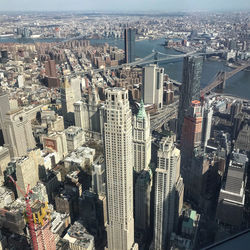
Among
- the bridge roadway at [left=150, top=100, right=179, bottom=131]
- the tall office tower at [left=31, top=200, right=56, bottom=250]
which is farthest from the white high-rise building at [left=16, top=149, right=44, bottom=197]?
the bridge roadway at [left=150, top=100, right=179, bottom=131]

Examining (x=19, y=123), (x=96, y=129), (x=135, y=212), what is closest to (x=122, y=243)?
(x=135, y=212)

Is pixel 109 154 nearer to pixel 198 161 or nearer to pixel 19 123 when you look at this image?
pixel 198 161

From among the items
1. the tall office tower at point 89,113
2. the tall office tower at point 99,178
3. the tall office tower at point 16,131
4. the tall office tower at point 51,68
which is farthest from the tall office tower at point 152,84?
the tall office tower at point 51,68

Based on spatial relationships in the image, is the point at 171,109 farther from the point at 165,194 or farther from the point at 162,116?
the point at 165,194

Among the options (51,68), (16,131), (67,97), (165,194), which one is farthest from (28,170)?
(51,68)

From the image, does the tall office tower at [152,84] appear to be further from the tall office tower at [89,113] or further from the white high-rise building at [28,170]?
the white high-rise building at [28,170]

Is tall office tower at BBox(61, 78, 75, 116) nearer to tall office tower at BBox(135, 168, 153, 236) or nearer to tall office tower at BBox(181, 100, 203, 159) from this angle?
tall office tower at BBox(181, 100, 203, 159)
